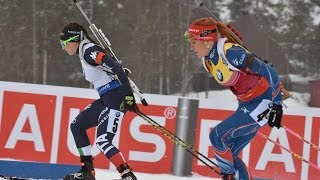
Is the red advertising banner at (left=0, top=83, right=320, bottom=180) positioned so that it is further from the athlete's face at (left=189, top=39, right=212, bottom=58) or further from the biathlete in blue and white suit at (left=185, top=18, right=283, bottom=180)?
the athlete's face at (left=189, top=39, right=212, bottom=58)

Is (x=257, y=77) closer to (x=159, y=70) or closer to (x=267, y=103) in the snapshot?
(x=267, y=103)

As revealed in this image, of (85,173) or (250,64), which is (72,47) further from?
(250,64)

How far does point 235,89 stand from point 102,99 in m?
1.41

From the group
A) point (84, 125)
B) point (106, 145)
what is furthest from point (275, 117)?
point (84, 125)

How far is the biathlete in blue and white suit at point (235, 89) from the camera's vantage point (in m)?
5.16

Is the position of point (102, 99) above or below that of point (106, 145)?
above

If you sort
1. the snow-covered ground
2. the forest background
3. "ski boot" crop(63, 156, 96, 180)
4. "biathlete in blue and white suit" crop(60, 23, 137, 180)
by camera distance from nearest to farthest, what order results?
"biathlete in blue and white suit" crop(60, 23, 137, 180)
"ski boot" crop(63, 156, 96, 180)
the snow-covered ground
the forest background

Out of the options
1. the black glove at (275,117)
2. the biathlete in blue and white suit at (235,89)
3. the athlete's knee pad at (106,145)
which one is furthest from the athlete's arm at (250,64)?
the athlete's knee pad at (106,145)

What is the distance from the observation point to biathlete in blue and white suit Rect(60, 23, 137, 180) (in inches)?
215

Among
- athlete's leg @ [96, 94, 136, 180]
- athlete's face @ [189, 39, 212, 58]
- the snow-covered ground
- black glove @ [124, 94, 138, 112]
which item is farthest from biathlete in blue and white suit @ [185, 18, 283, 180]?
the snow-covered ground

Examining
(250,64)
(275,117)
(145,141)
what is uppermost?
(250,64)

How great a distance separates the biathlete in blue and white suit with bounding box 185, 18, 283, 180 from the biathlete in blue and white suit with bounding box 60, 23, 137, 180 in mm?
861

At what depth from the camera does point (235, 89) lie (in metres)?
5.37

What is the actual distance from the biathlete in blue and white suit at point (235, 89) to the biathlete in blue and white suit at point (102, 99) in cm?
86
